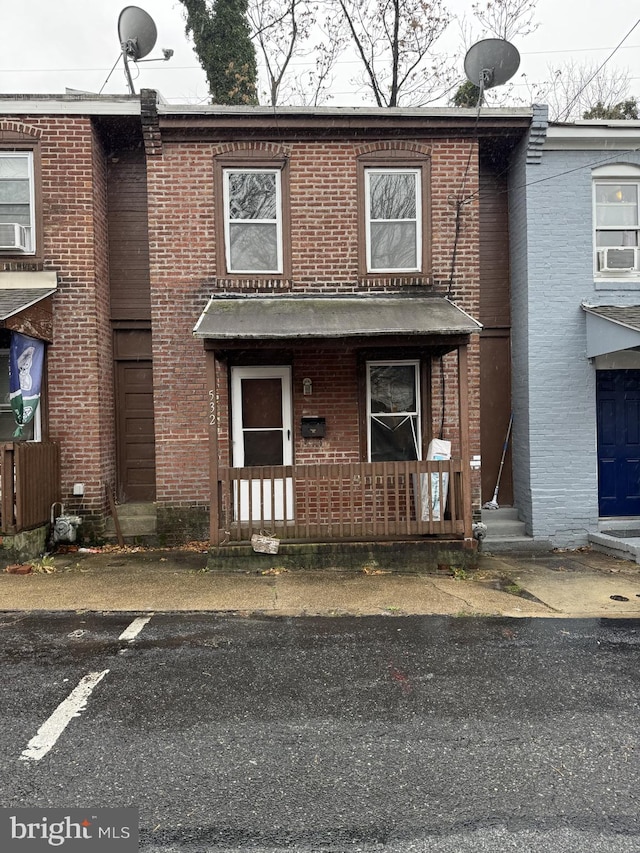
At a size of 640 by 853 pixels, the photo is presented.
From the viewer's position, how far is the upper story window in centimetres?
902

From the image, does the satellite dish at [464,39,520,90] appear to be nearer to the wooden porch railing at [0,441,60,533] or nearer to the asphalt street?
the asphalt street

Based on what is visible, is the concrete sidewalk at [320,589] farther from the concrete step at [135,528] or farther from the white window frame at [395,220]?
the white window frame at [395,220]

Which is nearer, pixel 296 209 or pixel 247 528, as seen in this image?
pixel 247 528

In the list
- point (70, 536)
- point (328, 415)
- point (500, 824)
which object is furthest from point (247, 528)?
point (500, 824)

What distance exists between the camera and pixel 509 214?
31.1ft

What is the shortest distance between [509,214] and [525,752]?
8.28m

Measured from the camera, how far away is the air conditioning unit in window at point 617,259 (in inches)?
352

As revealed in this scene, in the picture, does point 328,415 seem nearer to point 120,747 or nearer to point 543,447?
point 543,447

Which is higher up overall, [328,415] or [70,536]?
[328,415]

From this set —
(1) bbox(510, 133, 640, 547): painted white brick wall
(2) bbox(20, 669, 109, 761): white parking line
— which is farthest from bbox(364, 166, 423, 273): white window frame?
(2) bbox(20, 669, 109, 761): white parking line

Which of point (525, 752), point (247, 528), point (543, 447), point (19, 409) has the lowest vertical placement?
point (525, 752)

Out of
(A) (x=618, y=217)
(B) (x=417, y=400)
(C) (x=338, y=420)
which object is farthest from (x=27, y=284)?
(A) (x=618, y=217)

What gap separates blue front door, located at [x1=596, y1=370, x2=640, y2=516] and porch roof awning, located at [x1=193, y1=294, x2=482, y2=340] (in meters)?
2.98

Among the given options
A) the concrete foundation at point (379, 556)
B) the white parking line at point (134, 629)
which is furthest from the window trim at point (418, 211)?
the white parking line at point (134, 629)
